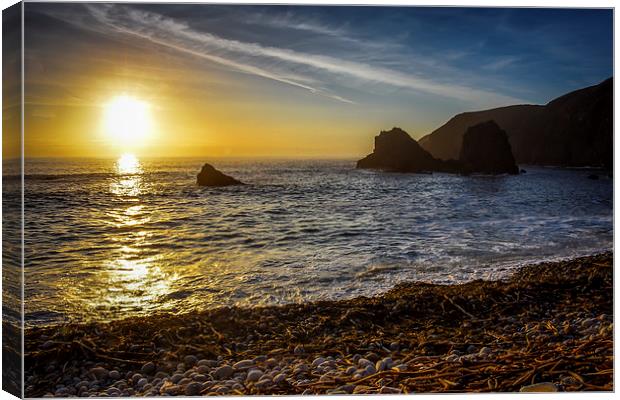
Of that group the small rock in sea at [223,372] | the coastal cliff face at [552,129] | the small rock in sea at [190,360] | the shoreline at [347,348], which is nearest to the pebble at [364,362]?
the shoreline at [347,348]

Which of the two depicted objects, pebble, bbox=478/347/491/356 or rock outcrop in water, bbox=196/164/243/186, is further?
rock outcrop in water, bbox=196/164/243/186

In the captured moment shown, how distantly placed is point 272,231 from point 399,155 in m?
1.13

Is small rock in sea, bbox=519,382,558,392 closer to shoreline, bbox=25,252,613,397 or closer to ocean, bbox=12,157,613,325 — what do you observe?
shoreline, bbox=25,252,613,397

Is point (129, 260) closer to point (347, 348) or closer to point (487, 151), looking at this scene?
point (347, 348)

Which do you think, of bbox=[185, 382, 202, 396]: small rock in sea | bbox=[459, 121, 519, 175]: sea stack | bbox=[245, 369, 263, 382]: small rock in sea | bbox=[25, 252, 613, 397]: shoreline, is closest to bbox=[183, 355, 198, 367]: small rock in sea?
bbox=[25, 252, 613, 397]: shoreline

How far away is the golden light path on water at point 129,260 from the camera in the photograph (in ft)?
13.0

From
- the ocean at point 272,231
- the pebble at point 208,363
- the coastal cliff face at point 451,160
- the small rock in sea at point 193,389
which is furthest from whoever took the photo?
the coastal cliff face at point 451,160

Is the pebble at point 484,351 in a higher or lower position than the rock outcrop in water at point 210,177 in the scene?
lower

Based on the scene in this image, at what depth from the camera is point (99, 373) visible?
11.8 feet

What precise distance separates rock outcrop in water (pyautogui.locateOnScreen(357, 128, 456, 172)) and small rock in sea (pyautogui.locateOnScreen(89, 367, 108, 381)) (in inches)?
91.4

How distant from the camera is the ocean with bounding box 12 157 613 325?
3.93 m

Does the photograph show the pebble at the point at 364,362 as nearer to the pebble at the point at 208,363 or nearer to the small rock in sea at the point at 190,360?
the pebble at the point at 208,363

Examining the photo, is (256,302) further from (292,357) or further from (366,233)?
(366,233)

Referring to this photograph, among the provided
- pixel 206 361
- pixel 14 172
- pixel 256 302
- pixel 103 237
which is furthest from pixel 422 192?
pixel 14 172
